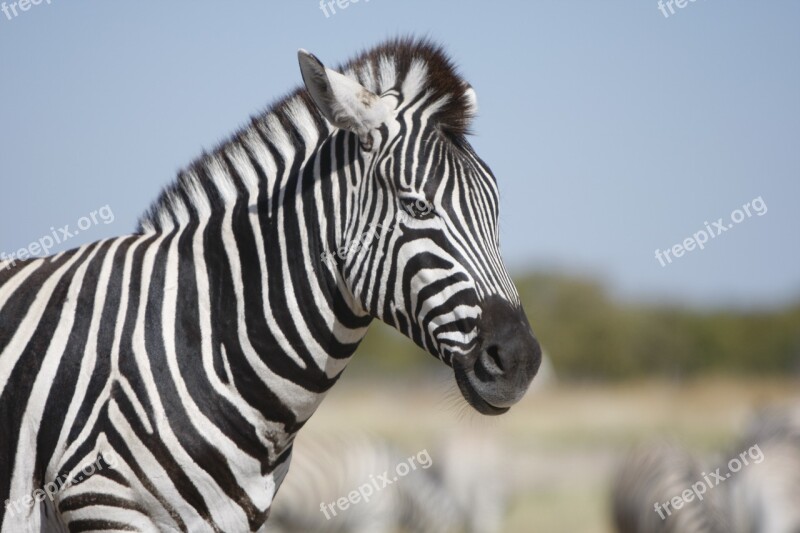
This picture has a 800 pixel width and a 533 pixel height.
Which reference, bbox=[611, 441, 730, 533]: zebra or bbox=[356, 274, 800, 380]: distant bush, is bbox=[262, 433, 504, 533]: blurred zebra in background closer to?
bbox=[611, 441, 730, 533]: zebra

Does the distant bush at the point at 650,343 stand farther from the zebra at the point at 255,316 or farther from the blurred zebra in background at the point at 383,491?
the zebra at the point at 255,316

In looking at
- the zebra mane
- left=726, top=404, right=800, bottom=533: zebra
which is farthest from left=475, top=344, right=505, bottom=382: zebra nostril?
left=726, top=404, right=800, bottom=533: zebra

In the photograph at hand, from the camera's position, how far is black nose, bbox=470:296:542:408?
376cm

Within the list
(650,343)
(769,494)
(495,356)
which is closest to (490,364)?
(495,356)

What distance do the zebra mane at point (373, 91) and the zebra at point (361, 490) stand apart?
29.1 feet

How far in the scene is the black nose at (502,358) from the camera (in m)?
3.76

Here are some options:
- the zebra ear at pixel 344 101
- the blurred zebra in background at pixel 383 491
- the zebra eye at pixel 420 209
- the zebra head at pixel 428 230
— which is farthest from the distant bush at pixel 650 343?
the zebra eye at pixel 420 209

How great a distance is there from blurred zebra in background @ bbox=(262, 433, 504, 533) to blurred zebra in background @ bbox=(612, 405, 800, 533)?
3574 mm

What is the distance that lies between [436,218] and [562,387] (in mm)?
39355

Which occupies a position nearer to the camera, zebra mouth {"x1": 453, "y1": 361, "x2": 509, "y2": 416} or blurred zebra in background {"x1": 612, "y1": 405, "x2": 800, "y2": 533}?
zebra mouth {"x1": 453, "y1": 361, "x2": 509, "y2": 416}

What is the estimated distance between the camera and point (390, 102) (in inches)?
167

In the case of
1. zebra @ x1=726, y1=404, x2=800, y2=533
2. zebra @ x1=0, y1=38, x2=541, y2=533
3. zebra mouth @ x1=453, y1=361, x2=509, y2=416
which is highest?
zebra @ x1=0, y1=38, x2=541, y2=533

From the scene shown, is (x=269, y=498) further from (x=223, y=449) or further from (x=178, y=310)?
(x=178, y=310)

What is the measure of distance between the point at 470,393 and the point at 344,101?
142 centimetres
